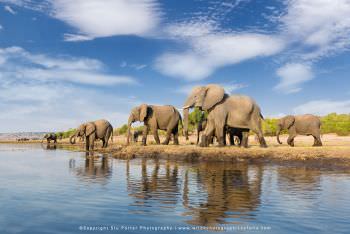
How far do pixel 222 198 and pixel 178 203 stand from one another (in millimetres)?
1319

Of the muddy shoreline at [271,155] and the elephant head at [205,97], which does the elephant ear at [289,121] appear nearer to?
the muddy shoreline at [271,155]

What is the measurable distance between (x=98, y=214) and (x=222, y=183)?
551cm

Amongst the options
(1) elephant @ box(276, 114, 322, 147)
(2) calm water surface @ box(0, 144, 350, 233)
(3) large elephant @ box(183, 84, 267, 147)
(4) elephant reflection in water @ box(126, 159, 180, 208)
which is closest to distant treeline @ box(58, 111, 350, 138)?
(1) elephant @ box(276, 114, 322, 147)

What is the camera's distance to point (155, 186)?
40.0 feet

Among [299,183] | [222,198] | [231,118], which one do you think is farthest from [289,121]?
[222,198]

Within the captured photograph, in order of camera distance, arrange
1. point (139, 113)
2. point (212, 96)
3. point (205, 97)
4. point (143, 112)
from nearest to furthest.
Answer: point (212, 96) < point (205, 97) < point (143, 112) < point (139, 113)

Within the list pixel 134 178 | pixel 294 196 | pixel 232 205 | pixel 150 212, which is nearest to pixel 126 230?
pixel 150 212

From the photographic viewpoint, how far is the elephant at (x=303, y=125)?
26.6m

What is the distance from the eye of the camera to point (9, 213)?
8.41 m

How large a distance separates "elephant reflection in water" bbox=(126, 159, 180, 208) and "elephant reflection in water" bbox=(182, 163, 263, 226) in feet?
1.24

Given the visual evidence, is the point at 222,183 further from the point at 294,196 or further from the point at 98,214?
the point at 98,214

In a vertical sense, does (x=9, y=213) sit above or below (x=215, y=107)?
below

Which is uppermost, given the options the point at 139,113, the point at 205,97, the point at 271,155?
the point at 205,97

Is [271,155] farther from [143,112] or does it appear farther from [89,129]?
[89,129]
